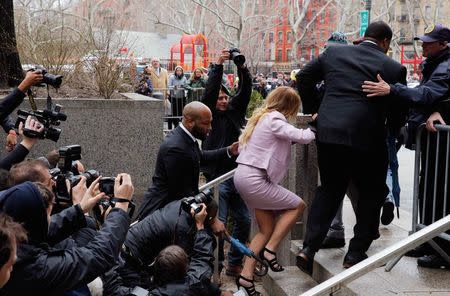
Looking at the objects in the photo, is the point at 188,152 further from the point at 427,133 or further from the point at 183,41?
the point at 183,41

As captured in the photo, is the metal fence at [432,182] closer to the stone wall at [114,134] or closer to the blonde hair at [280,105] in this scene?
the blonde hair at [280,105]

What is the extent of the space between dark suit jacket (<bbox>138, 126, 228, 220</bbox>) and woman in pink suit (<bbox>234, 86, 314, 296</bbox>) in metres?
0.46

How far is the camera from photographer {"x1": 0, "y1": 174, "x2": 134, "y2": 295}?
9.68 feet

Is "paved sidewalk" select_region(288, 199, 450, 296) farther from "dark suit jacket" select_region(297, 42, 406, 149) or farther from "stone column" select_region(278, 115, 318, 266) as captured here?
"dark suit jacket" select_region(297, 42, 406, 149)

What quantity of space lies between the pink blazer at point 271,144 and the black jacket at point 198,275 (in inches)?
42.3

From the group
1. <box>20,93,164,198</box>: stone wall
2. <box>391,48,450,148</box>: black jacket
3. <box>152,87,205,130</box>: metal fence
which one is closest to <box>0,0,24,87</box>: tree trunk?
<box>20,93,164,198</box>: stone wall

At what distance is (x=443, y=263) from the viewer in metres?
5.06

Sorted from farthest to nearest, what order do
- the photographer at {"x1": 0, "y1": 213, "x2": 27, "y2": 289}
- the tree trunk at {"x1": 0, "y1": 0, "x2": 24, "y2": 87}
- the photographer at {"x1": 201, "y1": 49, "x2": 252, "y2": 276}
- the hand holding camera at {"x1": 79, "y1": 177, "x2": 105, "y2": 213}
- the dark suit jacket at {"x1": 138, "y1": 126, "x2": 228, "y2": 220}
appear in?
the tree trunk at {"x1": 0, "y1": 0, "x2": 24, "y2": 87} → the photographer at {"x1": 201, "y1": 49, "x2": 252, "y2": 276} → the dark suit jacket at {"x1": 138, "y1": 126, "x2": 228, "y2": 220} → the hand holding camera at {"x1": 79, "y1": 177, "x2": 105, "y2": 213} → the photographer at {"x1": 0, "y1": 213, "x2": 27, "y2": 289}

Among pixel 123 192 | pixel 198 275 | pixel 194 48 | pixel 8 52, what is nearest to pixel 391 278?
pixel 198 275

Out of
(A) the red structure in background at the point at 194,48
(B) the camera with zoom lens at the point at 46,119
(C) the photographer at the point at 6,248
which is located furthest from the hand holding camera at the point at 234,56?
(A) the red structure in background at the point at 194,48

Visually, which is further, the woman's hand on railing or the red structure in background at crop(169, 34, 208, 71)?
the red structure in background at crop(169, 34, 208, 71)

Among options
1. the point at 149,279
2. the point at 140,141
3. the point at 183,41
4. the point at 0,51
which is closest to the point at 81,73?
the point at 0,51

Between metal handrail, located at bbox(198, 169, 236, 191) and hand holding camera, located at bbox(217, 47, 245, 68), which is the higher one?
hand holding camera, located at bbox(217, 47, 245, 68)

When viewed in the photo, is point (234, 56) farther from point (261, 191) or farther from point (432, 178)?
point (432, 178)
